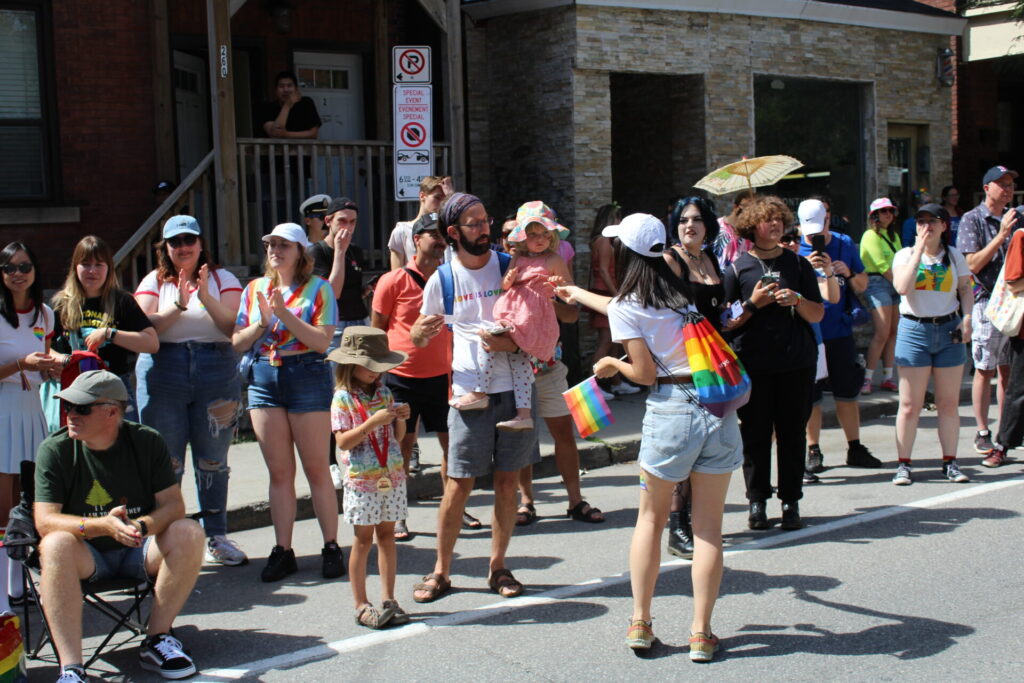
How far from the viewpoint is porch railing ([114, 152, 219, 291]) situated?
10.2 m

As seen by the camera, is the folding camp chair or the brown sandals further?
the brown sandals

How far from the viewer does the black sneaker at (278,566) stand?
6.21m

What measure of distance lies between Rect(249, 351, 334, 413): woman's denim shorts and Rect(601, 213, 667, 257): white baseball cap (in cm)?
201

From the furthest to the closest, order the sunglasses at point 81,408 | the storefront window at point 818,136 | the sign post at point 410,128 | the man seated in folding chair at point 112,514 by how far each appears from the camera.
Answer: the storefront window at point 818,136
the sign post at point 410,128
the sunglasses at point 81,408
the man seated in folding chair at point 112,514

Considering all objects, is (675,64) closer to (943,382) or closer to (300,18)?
(300,18)

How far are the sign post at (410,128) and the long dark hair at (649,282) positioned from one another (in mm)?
4605

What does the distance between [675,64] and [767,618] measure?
8915 mm

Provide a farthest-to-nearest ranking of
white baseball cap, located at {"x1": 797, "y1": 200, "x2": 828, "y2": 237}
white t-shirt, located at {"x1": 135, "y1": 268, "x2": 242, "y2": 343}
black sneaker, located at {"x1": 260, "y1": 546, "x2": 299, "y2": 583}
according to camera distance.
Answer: white baseball cap, located at {"x1": 797, "y1": 200, "x2": 828, "y2": 237}
white t-shirt, located at {"x1": 135, "y1": 268, "x2": 242, "y2": 343}
black sneaker, located at {"x1": 260, "y1": 546, "x2": 299, "y2": 583}

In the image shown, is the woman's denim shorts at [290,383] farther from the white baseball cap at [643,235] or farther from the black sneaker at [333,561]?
the white baseball cap at [643,235]

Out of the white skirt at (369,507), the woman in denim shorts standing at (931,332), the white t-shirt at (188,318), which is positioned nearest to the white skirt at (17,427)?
the white t-shirt at (188,318)

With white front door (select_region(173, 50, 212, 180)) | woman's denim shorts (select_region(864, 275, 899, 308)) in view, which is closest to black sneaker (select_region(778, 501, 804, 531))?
woman's denim shorts (select_region(864, 275, 899, 308))

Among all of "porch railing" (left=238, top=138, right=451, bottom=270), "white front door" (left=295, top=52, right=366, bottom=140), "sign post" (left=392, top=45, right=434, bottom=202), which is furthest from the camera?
"white front door" (left=295, top=52, right=366, bottom=140)

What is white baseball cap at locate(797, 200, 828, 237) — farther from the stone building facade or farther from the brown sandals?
the stone building facade

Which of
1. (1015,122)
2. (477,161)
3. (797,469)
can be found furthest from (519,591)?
(1015,122)
